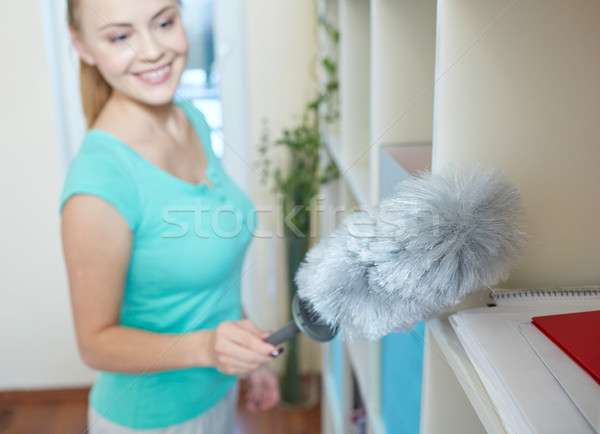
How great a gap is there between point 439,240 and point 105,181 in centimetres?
42

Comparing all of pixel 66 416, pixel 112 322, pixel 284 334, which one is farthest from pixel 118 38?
pixel 66 416

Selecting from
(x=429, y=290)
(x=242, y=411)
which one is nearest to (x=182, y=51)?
(x=429, y=290)

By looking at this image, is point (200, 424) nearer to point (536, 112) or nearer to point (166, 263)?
point (166, 263)

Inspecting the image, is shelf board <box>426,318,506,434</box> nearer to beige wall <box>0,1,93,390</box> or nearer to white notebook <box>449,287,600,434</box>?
white notebook <box>449,287,600,434</box>

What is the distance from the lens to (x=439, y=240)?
1.11 feet

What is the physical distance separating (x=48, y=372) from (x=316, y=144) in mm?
892

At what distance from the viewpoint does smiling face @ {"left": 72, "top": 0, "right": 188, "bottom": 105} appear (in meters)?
0.80

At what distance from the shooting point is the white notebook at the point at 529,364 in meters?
0.27

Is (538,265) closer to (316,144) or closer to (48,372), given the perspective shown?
(316,144)

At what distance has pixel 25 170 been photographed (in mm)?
1295

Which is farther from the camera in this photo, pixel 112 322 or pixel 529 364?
pixel 112 322

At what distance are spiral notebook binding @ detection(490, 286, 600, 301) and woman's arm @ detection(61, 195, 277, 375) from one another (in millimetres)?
278

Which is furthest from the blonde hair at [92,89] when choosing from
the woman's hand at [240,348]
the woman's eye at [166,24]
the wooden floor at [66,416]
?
the wooden floor at [66,416]

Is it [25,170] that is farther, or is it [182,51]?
[25,170]
